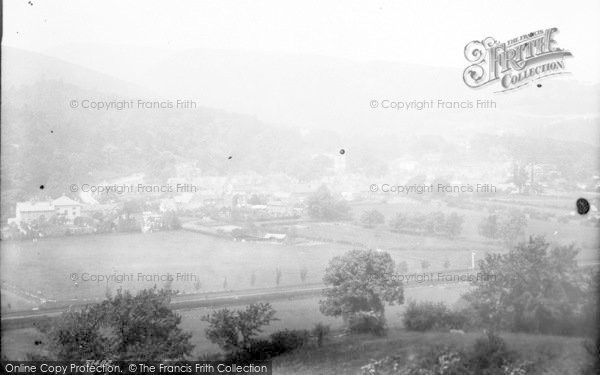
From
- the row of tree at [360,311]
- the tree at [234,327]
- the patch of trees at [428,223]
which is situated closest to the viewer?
the row of tree at [360,311]

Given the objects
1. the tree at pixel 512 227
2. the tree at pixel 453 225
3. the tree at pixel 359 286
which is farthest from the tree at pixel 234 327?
the tree at pixel 512 227

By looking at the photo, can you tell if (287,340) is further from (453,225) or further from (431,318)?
(453,225)

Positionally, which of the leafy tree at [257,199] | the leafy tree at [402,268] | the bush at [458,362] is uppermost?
the leafy tree at [257,199]

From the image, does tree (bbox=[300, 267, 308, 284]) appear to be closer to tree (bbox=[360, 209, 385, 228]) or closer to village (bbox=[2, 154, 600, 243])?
village (bbox=[2, 154, 600, 243])

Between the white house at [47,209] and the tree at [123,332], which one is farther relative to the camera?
the white house at [47,209]

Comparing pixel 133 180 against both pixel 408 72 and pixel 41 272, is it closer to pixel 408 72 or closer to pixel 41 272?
pixel 41 272

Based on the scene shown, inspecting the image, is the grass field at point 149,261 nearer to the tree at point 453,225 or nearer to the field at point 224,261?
the field at point 224,261

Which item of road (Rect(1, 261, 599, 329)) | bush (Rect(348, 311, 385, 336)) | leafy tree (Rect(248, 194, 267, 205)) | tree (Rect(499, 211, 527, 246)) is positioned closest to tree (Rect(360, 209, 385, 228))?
road (Rect(1, 261, 599, 329))
